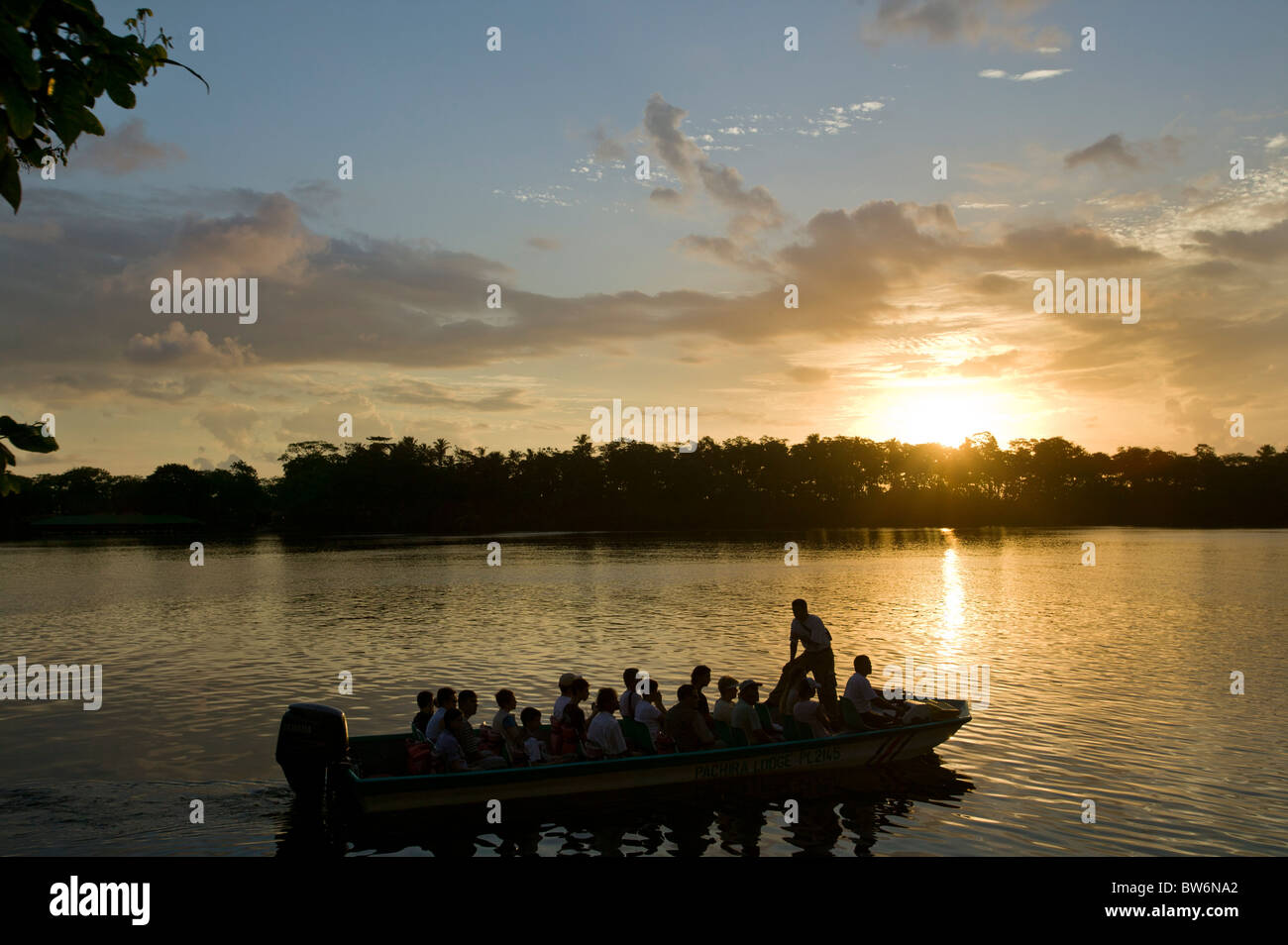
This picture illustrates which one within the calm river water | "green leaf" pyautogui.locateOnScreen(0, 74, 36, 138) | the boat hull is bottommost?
the calm river water

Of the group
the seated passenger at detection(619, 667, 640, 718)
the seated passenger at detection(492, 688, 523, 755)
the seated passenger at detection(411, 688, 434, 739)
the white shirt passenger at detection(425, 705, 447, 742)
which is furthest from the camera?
the seated passenger at detection(619, 667, 640, 718)

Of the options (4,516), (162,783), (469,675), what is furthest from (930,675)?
(4,516)

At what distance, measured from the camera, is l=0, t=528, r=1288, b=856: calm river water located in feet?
47.2

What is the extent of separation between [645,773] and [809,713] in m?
3.48

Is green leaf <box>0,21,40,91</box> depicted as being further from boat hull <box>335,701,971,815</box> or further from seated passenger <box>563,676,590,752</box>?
seated passenger <box>563,676,590,752</box>

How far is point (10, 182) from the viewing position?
16.7 feet

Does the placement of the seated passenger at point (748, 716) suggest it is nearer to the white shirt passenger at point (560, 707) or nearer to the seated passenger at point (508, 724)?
the white shirt passenger at point (560, 707)

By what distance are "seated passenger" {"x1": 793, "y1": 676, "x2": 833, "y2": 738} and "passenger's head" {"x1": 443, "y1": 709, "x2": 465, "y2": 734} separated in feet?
20.8

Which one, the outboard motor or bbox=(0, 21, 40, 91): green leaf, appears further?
the outboard motor

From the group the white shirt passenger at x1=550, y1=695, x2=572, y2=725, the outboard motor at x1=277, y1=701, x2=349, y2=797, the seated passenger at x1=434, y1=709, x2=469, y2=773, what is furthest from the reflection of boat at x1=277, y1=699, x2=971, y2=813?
the white shirt passenger at x1=550, y1=695, x2=572, y2=725

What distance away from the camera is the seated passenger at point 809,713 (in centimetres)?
1698

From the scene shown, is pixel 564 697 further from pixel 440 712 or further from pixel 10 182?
pixel 10 182

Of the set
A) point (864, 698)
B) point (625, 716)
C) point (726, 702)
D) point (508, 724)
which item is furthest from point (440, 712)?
point (864, 698)
